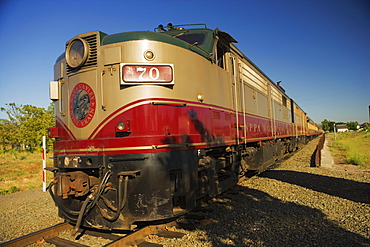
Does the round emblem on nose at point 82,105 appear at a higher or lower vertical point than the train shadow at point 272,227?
higher

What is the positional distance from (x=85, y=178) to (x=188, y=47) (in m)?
2.77

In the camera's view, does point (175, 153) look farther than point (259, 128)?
No

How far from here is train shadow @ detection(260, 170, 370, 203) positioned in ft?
20.8

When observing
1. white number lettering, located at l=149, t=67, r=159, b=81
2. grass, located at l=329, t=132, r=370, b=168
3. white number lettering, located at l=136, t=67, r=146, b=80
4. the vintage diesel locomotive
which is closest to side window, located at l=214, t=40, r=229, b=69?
the vintage diesel locomotive

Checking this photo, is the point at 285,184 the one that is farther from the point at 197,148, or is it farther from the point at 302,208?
the point at 197,148

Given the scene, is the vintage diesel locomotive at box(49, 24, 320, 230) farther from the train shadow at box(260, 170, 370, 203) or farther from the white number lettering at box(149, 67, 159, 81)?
the train shadow at box(260, 170, 370, 203)

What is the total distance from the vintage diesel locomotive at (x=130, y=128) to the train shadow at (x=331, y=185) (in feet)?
11.5

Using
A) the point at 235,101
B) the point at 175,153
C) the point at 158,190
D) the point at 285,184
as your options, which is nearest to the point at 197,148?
the point at 175,153

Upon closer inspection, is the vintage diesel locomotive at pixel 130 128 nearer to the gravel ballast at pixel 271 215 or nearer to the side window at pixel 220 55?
the gravel ballast at pixel 271 215

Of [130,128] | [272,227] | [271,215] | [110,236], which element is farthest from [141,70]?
[271,215]

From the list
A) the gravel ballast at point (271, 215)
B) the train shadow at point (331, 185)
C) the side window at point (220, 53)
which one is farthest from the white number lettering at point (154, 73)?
the train shadow at point (331, 185)

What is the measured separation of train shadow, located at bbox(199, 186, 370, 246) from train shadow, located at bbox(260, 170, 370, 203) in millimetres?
1662

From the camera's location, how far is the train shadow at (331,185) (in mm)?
6336

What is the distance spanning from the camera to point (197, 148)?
15.0 feet
